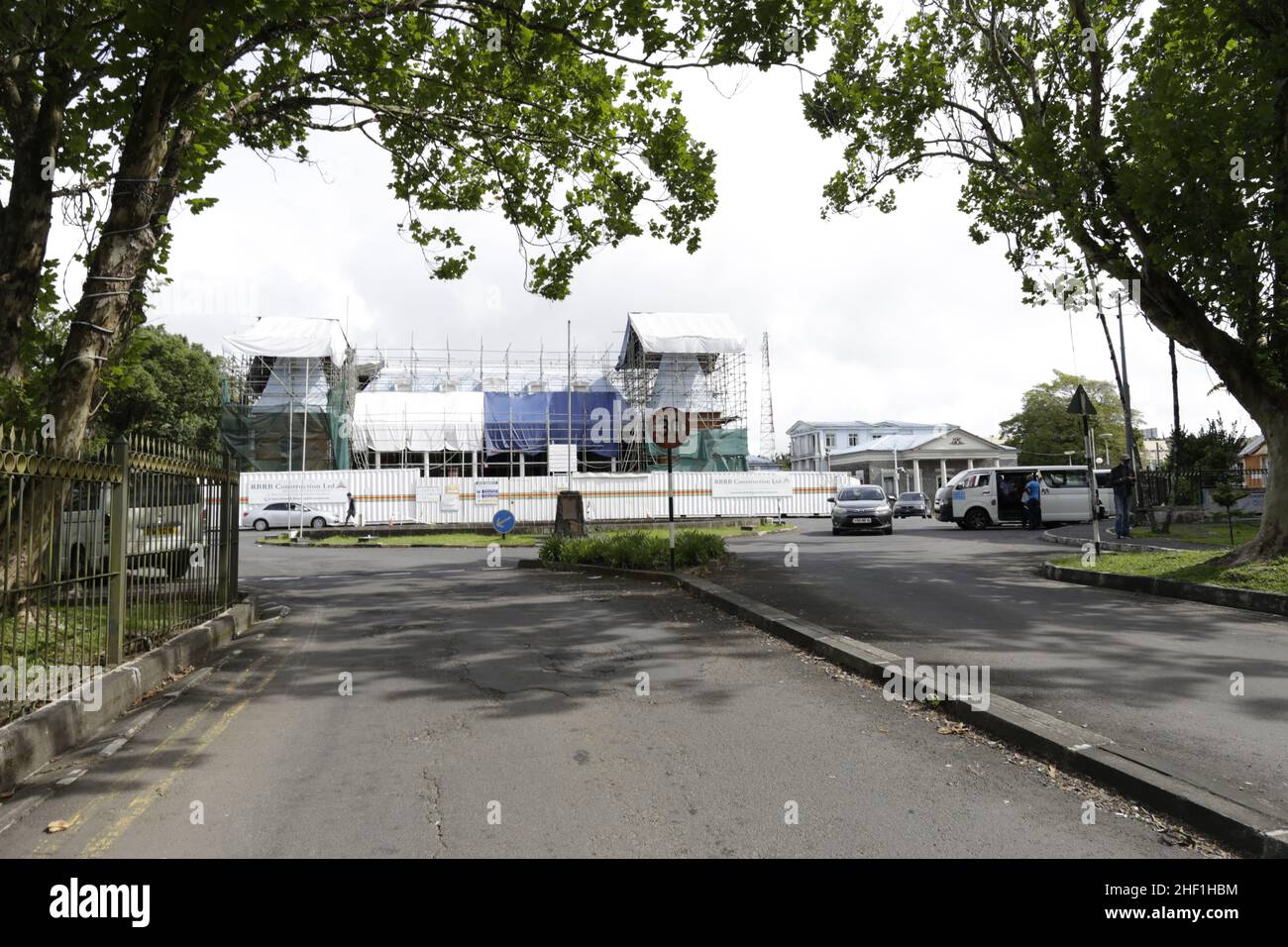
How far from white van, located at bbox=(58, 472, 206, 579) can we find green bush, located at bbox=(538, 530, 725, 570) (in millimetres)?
7533

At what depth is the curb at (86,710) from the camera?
461cm

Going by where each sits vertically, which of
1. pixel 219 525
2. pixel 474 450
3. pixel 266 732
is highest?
pixel 474 450

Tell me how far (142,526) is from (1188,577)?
12.5 metres

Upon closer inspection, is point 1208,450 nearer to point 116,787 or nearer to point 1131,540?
point 1131,540

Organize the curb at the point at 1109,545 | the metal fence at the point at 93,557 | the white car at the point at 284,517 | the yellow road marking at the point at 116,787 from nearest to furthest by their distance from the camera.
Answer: the yellow road marking at the point at 116,787 → the metal fence at the point at 93,557 → the curb at the point at 1109,545 → the white car at the point at 284,517

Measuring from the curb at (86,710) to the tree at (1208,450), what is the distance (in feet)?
101

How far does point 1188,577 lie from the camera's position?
1138cm

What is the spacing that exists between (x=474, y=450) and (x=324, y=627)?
102 ft

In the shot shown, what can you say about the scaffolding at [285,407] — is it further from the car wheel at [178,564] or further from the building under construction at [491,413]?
the car wheel at [178,564]

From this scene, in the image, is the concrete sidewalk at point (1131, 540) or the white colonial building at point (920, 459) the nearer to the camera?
the concrete sidewalk at point (1131, 540)

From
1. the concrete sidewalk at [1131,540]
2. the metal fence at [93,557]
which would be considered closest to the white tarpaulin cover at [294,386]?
the concrete sidewalk at [1131,540]

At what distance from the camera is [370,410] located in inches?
1606

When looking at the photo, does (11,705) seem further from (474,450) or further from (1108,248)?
(474,450)
